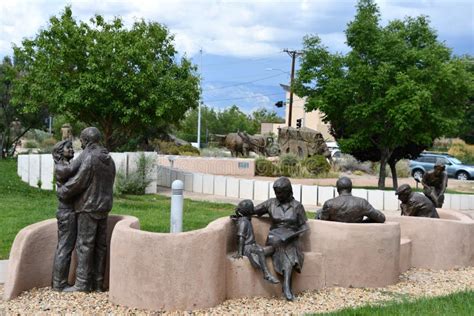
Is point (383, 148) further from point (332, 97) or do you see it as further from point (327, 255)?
point (327, 255)

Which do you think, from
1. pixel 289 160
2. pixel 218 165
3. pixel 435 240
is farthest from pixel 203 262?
pixel 218 165

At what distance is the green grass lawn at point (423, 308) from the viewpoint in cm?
545

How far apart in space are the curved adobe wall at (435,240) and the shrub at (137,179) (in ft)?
30.6

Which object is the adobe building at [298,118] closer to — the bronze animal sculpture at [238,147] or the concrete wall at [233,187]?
the bronze animal sculpture at [238,147]

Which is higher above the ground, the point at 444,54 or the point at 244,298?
the point at 444,54

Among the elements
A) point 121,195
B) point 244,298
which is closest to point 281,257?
point 244,298

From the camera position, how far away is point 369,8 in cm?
1891

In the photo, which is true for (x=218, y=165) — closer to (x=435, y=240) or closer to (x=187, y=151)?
(x=187, y=151)

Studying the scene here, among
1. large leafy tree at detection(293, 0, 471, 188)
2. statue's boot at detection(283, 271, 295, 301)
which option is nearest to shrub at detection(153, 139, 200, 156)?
large leafy tree at detection(293, 0, 471, 188)

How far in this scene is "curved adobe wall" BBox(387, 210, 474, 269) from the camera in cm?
834

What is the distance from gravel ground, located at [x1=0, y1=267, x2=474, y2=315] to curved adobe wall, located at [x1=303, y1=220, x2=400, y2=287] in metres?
0.14

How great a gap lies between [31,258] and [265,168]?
773 inches

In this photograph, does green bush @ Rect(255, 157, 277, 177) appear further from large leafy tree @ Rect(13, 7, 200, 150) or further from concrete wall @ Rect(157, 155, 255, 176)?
large leafy tree @ Rect(13, 7, 200, 150)

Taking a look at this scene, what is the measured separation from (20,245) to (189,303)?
76.9 inches
